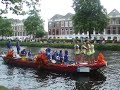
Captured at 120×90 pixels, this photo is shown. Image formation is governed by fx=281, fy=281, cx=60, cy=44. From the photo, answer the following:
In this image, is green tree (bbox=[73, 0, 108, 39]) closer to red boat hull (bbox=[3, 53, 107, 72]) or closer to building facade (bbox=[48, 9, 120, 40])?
building facade (bbox=[48, 9, 120, 40])

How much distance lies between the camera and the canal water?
24845 mm

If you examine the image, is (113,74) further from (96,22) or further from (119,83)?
(96,22)

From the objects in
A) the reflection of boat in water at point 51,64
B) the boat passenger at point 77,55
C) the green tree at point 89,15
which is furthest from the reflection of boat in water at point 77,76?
the green tree at point 89,15

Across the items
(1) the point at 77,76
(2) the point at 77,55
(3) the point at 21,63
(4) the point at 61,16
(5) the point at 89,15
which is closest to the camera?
(1) the point at 77,76

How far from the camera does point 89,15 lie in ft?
250

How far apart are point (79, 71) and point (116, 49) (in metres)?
35.6

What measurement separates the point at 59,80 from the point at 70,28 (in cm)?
9179

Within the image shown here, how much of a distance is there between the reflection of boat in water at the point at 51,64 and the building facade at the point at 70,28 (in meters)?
63.4

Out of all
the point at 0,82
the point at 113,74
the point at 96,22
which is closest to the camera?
the point at 0,82

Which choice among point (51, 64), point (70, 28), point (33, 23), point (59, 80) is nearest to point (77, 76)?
point (59, 80)

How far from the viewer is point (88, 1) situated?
249ft

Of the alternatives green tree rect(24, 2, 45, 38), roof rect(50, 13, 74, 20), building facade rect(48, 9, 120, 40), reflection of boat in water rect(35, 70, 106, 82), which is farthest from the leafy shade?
reflection of boat in water rect(35, 70, 106, 82)

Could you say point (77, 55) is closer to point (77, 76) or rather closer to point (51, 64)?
point (51, 64)

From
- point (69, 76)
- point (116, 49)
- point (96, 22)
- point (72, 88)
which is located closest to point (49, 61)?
point (69, 76)
